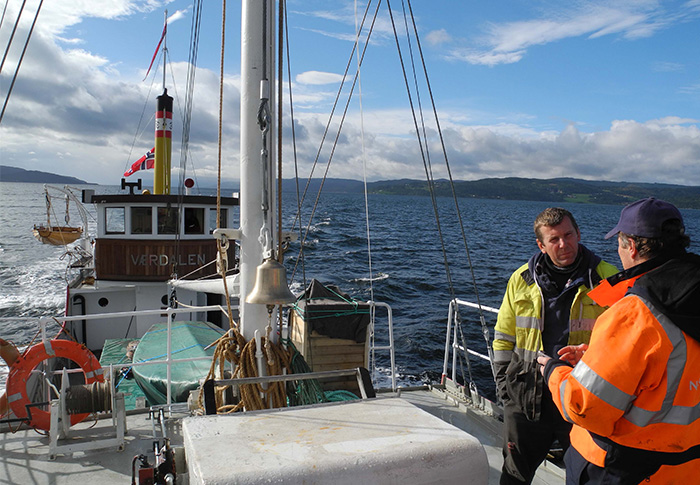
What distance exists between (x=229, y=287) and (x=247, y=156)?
1.18 meters

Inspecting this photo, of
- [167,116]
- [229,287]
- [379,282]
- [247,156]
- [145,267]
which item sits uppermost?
[167,116]

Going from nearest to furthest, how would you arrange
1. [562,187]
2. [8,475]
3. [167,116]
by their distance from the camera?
[8,475]
[167,116]
[562,187]

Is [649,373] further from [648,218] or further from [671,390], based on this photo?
[648,218]

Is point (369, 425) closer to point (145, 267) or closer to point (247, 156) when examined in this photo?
point (247, 156)

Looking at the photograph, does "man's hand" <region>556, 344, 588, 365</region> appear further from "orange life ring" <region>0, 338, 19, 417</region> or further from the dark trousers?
"orange life ring" <region>0, 338, 19, 417</region>

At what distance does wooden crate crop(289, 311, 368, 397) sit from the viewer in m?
5.90

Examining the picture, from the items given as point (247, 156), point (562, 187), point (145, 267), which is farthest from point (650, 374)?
point (562, 187)

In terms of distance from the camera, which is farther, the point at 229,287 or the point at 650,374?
the point at 229,287

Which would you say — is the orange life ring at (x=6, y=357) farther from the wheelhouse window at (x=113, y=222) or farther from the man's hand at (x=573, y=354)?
the wheelhouse window at (x=113, y=222)

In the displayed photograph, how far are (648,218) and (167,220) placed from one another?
11.8 meters

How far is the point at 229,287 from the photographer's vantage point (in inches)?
167

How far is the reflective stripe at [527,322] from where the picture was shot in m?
3.03

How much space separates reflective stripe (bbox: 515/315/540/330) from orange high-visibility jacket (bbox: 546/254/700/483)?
984mm

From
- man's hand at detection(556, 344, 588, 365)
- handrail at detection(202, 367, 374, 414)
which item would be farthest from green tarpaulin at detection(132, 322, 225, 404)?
man's hand at detection(556, 344, 588, 365)
